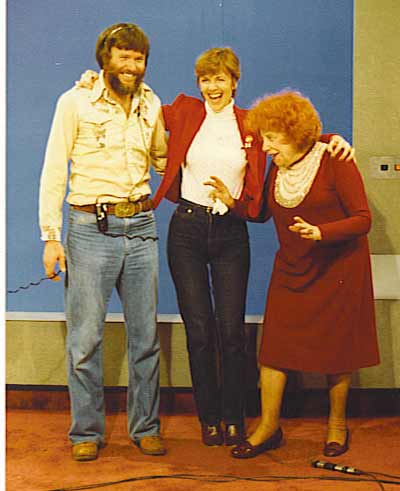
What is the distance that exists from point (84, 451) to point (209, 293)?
2.71 ft

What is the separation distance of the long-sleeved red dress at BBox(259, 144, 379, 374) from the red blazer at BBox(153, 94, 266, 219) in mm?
72

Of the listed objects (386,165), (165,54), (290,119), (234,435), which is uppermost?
(165,54)

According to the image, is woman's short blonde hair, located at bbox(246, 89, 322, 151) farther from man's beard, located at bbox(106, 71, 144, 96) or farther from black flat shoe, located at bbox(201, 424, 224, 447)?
black flat shoe, located at bbox(201, 424, 224, 447)

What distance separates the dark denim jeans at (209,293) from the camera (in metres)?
3.57

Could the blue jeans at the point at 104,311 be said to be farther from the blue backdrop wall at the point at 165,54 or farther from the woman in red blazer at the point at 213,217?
the blue backdrop wall at the point at 165,54

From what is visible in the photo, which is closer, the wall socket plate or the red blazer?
the red blazer

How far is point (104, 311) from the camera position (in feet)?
11.6

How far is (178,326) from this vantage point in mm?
4051

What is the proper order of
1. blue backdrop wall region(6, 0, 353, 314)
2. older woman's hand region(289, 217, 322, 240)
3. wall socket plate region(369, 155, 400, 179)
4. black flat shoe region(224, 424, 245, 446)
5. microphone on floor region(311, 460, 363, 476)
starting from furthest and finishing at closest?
wall socket plate region(369, 155, 400, 179)
blue backdrop wall region(6, 0, 353, 314)
black flat shoe region(224, 424, 245, 446)
microphone on floor region(311, 460, 363, 476)
older woman's hand region(289, 217, 322, 240)

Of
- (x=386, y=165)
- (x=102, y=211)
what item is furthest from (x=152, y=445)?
(x=386, y=165)

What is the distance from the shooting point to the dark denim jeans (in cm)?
357

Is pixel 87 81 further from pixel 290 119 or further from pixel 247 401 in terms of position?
pixel 247 401

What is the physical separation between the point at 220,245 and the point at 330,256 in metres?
0.45

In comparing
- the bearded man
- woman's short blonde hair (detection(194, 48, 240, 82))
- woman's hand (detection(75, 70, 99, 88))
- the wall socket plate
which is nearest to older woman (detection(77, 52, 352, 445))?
woman's short blonde hair (detection(194, 48, 240, 82))
